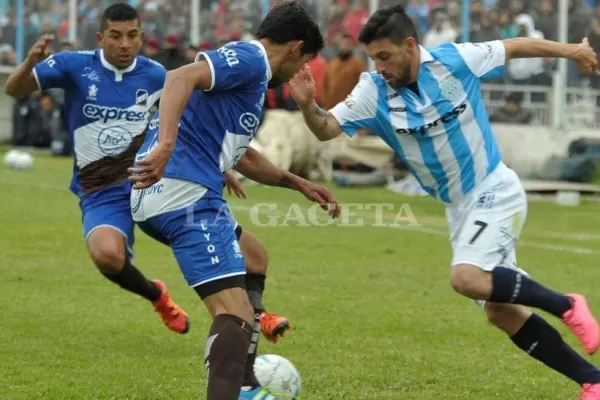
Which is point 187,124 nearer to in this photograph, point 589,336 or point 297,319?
point 589,336

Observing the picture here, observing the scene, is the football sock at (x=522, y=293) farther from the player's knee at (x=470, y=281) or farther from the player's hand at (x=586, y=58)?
the player's hand at (x=586, y=58)

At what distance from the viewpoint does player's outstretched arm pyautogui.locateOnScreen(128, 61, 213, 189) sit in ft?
16.9

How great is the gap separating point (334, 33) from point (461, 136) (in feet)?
53.8

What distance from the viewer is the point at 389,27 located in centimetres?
645

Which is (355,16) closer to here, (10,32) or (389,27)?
(10,32)

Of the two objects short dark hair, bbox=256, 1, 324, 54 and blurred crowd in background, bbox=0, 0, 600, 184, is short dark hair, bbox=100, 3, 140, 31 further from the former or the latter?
blurred crowd in background, bbox=0, 0, 600, 184

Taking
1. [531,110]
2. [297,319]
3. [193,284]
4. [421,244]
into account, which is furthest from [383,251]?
[531,110]

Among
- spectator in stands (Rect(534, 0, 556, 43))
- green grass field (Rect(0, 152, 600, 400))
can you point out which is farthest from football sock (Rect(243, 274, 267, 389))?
spectator in stands (Rect(534, 0, 556, 43))

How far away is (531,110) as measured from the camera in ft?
68.4

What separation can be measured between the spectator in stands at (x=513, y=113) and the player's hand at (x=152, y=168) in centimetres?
1588

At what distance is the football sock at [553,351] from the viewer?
6.26 metres

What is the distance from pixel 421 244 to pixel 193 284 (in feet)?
26.2

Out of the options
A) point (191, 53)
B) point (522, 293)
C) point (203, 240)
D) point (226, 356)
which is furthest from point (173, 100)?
point (191, 53)

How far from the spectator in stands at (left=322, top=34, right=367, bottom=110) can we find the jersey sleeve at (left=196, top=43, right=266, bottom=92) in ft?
49.2
